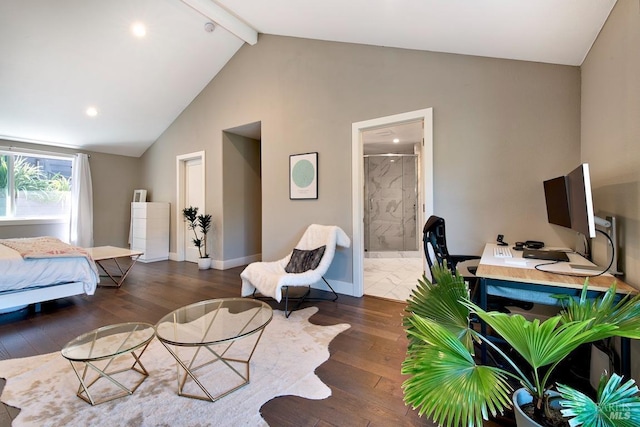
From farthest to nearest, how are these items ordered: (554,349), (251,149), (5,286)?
(251,149) → (5,286) → (554,349)

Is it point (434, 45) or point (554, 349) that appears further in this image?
point (434, 45)

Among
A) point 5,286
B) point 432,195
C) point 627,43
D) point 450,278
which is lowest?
point 5,286

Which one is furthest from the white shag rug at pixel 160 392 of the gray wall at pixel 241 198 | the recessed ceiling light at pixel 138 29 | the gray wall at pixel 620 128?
the recessed ceiling light at pixel 138 29

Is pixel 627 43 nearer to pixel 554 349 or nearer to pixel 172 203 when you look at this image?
pixel 554 349

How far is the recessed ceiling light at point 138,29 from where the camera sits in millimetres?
3684

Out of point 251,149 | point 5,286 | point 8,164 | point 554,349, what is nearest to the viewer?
point 554,349

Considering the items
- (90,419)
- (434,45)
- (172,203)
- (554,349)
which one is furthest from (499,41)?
(172,203)

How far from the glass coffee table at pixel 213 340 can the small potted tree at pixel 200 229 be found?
9.49 ft

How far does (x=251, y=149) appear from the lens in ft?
17.8

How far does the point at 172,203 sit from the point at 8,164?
8.66 feet

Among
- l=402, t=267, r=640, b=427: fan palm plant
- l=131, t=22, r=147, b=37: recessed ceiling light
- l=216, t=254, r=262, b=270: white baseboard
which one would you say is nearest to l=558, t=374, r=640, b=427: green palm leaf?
l=402, t=267, r=640, b=427: fan palm plant

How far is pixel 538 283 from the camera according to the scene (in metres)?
1.45

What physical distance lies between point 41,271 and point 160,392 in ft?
7.21

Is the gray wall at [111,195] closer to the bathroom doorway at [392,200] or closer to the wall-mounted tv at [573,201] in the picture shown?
the bathroom doorway at [392,200]
